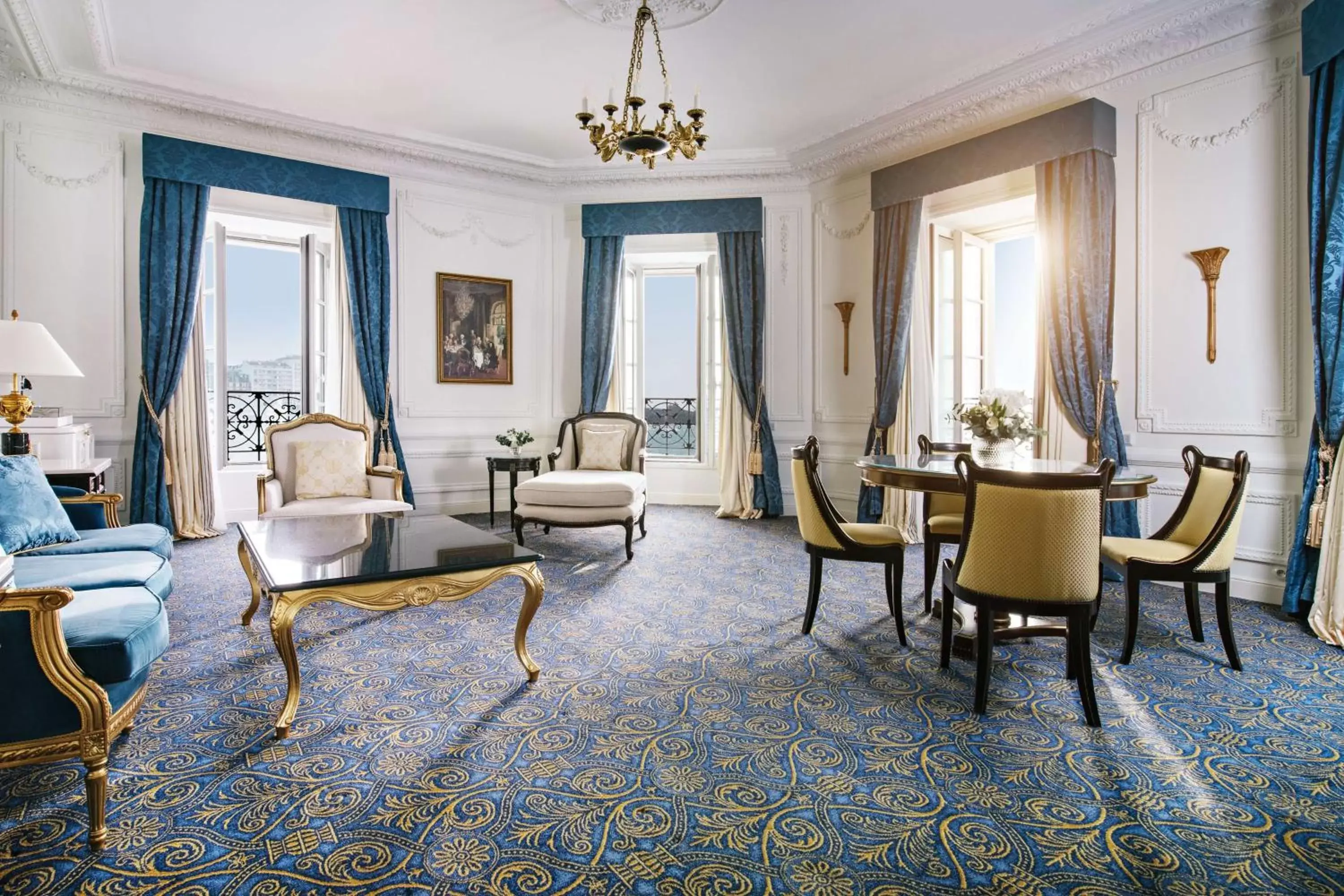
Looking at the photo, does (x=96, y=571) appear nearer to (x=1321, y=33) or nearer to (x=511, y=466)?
(x=511, y=466)

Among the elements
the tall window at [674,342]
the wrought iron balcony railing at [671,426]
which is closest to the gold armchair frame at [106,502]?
the tall window at [674,342]

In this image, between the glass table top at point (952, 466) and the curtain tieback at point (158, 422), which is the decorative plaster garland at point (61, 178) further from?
the glass table top at point (952, 466)

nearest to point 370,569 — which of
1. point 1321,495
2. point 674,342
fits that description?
point 1321,495

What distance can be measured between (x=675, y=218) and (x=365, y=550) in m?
4.59

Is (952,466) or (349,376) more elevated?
(349,376)

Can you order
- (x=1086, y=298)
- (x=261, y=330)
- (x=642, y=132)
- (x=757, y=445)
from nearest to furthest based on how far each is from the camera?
1. (x=642, y=132)
2. (x=1086, y=298)
3. (x=757, y=445)
4. (x=261, y=330)

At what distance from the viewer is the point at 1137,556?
2.71 m

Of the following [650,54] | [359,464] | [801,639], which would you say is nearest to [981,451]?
[801,639]

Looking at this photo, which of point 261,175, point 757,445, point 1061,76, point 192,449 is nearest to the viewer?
point 1061,76

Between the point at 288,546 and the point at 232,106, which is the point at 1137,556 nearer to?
the point at 288,546

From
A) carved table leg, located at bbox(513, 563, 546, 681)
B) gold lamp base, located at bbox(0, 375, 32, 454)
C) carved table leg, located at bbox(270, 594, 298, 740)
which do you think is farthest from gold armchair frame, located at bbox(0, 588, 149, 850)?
gold lamp base, located at bbox(0, 375, 32, 454)

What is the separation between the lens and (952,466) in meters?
3.08

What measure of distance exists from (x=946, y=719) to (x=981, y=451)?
1406 mm

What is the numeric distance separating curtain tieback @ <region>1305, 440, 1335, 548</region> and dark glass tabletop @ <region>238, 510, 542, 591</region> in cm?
328
